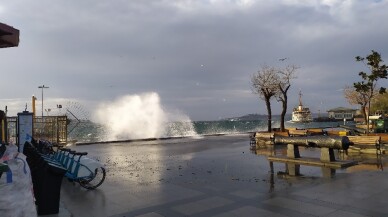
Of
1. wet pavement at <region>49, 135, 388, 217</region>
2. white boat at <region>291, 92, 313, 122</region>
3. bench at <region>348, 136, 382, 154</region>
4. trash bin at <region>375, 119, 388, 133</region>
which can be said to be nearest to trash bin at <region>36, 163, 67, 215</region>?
wet pavement at <region>49, 135, 388, 217</region>

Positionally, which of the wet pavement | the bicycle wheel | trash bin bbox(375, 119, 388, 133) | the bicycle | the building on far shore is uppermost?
the building on far shore

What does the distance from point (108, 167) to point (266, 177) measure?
6828 millimetres

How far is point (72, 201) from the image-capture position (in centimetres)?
842

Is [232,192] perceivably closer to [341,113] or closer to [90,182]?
[90,182]

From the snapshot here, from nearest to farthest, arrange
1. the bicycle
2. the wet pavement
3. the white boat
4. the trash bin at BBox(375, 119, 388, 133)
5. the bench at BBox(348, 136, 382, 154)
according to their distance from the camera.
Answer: the wet pavement < the bicycle < the bench at BBox(348, 136, 382, 154) < the trash bin at BBox(375, 119, 388, 133) < the white boat

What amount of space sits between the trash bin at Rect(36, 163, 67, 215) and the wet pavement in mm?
269

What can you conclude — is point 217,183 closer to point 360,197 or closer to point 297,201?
point 297,201

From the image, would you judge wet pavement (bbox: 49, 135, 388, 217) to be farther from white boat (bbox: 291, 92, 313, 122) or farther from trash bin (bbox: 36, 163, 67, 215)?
white boat (bbox: 291, 92, 313, 122)

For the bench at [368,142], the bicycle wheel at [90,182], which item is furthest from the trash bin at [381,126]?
the bicycle wheel at [90,182]

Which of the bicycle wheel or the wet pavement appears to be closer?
the wet pavement

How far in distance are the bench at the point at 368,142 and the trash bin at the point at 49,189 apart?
48.7 feet

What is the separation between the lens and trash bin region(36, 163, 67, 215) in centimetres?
677

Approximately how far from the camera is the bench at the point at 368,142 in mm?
16141

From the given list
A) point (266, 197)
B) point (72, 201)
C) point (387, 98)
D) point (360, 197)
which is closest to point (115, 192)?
point (72, 201)
